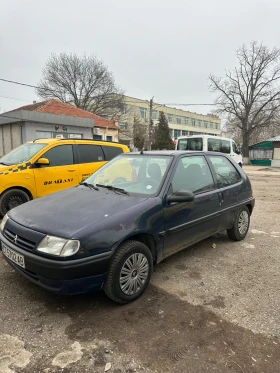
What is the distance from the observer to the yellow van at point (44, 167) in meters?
5.62

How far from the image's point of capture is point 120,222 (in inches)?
108

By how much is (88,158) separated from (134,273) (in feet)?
14.9

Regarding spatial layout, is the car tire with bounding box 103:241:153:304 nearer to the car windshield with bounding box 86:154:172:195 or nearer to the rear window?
→ the car windshield with bounding box 86:154:172:195

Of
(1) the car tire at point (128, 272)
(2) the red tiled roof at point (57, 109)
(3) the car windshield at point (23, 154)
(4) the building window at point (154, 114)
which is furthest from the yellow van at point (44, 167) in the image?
(4) the building window at point (154, 114)

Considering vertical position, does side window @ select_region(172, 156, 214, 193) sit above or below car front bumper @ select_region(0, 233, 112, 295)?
above

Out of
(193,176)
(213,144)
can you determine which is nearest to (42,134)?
(213,144)

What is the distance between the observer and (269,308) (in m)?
2.82

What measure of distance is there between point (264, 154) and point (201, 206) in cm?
3495

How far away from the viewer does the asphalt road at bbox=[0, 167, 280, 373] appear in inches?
82.5

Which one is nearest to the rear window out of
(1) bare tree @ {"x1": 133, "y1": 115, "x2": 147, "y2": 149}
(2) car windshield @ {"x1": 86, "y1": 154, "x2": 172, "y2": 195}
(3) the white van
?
(3) the white van

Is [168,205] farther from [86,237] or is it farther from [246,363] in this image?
[246,363]

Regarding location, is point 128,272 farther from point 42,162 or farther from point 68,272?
point 42,162

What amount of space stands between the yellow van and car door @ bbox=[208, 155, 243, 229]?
351 centimetres

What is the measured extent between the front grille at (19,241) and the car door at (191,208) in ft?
4.88
